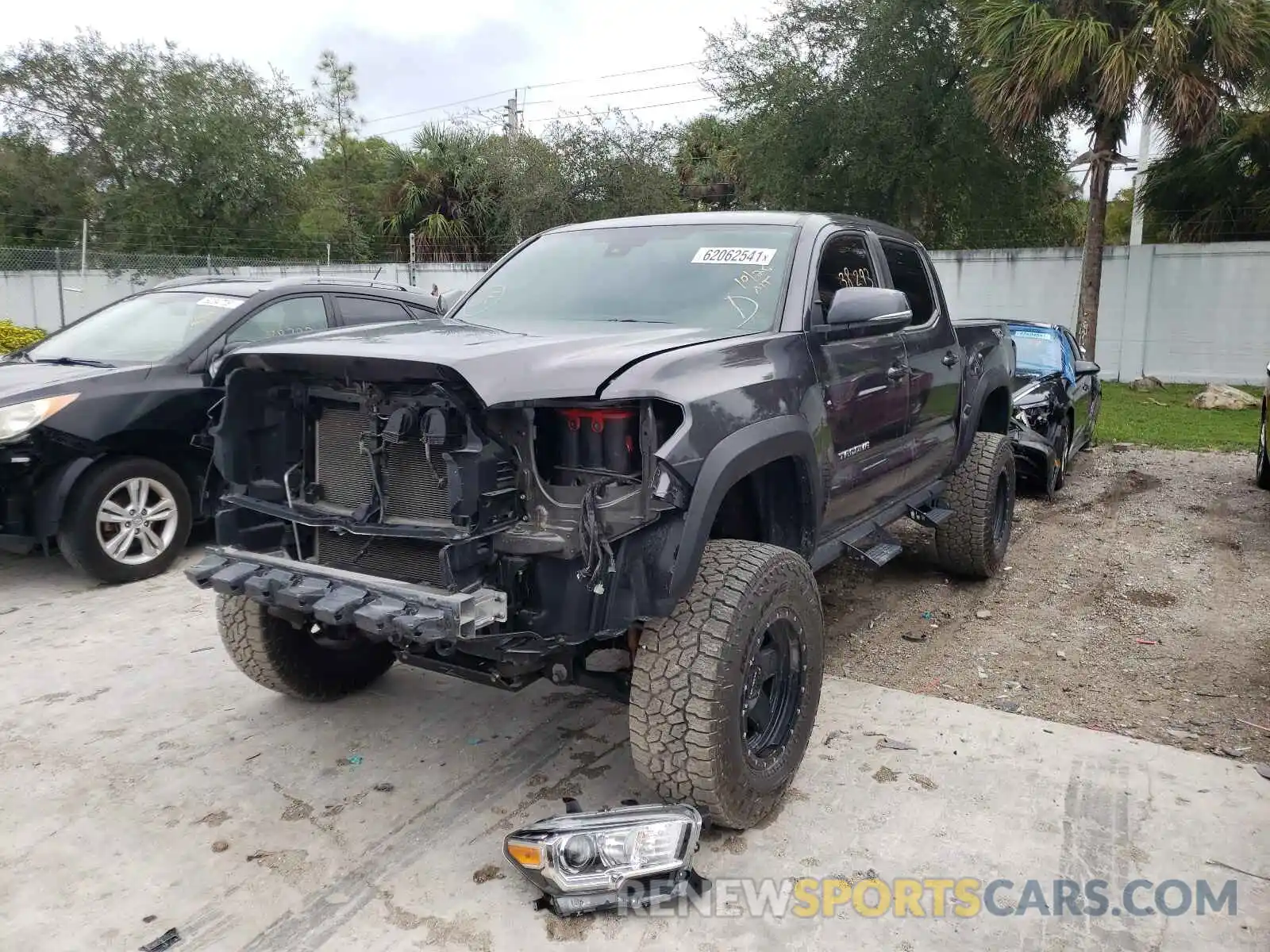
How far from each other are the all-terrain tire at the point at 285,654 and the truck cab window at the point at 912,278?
310cm

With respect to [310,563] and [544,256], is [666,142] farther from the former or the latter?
[310,563]

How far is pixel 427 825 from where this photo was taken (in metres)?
3.24

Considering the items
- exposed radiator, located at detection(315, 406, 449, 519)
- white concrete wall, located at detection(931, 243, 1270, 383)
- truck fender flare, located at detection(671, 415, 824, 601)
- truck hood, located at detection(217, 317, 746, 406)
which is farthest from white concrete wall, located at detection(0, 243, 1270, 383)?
exposed radiator, located at detection(315, 406, 449, 519)

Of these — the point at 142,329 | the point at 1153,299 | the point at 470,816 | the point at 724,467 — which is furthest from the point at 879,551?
the point at 1153,299

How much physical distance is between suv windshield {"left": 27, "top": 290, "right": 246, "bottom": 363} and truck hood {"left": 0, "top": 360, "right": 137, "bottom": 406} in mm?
205

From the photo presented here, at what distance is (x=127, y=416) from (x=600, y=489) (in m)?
3.91

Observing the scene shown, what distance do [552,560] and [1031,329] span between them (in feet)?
25.8

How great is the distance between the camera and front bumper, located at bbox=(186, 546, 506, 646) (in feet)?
8.74

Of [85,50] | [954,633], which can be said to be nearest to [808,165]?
[954,633]

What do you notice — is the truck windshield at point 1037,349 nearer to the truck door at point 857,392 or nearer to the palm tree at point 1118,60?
the palm tree at point 1118,60

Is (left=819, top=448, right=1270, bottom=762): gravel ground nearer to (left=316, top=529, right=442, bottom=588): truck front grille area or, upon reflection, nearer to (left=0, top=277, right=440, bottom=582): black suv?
(left=316, top=529, right=442, bottom=588): truck front grille area

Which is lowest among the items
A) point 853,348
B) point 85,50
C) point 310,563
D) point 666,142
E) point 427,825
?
point 427,825

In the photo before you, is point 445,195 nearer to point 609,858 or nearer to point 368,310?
point 368,310

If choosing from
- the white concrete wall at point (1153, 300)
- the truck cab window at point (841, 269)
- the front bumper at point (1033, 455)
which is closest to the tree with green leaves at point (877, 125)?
the white concrete wall at point (1153, 300)
